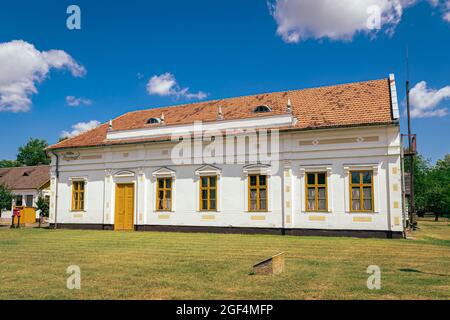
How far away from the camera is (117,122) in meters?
24.6

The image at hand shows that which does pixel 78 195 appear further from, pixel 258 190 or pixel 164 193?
pixel 258 190

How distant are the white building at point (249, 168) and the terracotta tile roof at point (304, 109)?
5 cm

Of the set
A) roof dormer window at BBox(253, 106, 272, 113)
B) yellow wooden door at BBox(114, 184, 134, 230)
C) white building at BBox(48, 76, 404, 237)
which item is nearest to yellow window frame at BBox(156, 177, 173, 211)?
white building at BBox(48, 76, 404, 237)

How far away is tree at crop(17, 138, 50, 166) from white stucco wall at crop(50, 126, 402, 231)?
4096cm

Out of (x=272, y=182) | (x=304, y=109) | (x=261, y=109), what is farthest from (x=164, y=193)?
(x=304, y=109)

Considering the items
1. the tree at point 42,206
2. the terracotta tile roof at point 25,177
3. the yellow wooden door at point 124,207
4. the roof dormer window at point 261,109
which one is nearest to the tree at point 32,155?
the terracotta tile roof at point 25,177

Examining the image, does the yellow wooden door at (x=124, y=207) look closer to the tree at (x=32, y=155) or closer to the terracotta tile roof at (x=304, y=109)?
the terracotta tile roof at (x=304, y=109)

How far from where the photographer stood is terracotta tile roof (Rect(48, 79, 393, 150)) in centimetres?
1689

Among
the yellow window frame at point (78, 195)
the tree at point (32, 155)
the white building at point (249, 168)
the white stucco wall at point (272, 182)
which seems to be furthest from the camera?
the tree at point (32, 155)

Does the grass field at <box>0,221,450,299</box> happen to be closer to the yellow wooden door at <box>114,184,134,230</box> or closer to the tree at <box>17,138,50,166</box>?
the yellow wooden door at <box>114,184,134,230</box>

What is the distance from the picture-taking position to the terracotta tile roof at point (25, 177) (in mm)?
35875
